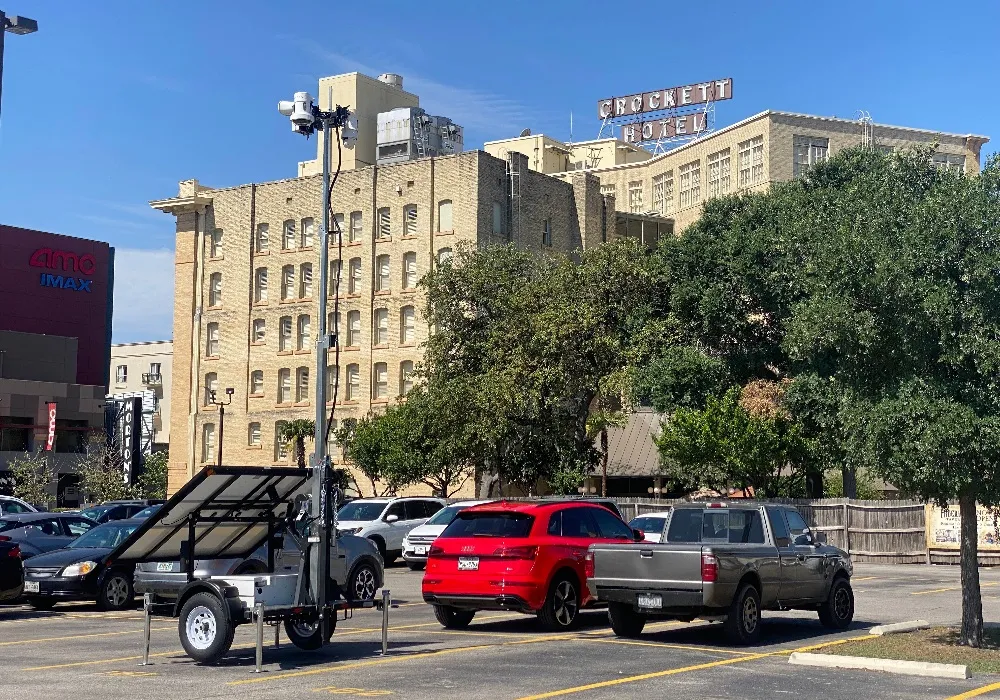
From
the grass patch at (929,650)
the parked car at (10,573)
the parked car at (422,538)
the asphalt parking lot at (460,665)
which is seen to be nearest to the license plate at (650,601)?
the asphalt parking lot at (460,665)

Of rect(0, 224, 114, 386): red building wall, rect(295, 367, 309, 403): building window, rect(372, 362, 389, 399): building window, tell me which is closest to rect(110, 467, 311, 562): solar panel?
rect(372, 362, 389, 399): building window

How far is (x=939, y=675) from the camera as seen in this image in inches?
517

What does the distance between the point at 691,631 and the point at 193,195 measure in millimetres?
66373

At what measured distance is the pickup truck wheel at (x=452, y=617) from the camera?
17453 mm

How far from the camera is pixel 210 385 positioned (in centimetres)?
7538

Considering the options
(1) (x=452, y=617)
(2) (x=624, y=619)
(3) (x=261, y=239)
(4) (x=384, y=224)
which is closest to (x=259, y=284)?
(3) (x=261, y=239)

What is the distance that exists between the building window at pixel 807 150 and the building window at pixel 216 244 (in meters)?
35.0

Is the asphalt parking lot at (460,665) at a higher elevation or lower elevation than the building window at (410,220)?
lower

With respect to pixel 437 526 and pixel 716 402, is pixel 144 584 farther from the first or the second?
pixel 716 402

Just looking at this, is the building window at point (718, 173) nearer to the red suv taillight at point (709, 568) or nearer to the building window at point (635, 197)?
the building window at point (635, 197)

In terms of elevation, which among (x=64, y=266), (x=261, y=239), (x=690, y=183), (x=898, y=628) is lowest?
(x=898, y=628)

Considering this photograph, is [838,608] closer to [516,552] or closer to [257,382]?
[516,552]

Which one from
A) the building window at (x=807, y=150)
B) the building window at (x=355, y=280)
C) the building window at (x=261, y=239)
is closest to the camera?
the building window at (x=355, y=280)

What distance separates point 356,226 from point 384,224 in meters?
2.10
